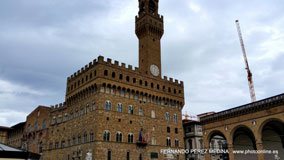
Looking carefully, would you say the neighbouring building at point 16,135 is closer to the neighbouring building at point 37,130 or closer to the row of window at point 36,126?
the neighbouring building at point 37,130

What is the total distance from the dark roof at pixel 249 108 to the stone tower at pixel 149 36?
43.8 feet

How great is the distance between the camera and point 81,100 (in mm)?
47469

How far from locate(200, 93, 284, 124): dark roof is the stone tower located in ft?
43.8

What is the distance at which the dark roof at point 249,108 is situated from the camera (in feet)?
121

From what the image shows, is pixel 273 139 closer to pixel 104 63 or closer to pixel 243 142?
pixel 243 142

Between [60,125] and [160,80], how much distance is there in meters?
21.1

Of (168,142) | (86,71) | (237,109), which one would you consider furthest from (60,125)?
(237,109)

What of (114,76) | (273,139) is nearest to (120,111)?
(114,76)

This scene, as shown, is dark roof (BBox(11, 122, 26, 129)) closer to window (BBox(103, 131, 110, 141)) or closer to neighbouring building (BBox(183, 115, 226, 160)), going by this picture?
window (BBox(103, 131, 110, 141))

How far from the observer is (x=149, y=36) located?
5316 cm

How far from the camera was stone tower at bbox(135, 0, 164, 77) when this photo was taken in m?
51.6

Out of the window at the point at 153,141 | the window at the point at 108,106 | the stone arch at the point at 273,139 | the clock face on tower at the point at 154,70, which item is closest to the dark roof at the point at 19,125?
the window at the point at 108,106

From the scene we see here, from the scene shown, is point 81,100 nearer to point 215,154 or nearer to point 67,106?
point 67,106

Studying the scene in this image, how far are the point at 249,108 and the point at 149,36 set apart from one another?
2334 cm
